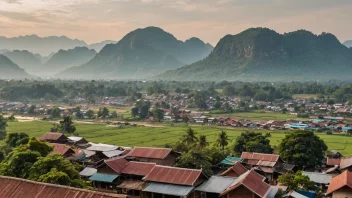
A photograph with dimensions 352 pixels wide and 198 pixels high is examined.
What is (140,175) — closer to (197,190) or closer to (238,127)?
(197,190)

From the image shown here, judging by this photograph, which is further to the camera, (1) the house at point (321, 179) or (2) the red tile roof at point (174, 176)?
(1) the house at point (321, 179)

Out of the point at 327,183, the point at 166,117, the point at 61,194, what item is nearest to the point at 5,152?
the point at 61,194

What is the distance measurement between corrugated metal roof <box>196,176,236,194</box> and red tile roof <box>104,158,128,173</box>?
6.31 m

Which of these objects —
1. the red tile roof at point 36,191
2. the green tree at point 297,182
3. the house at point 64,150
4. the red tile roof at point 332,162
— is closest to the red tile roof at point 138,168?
the house at point 64,150

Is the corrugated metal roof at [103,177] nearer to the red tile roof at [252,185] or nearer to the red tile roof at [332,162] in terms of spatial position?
the red tile roof at [252,185]

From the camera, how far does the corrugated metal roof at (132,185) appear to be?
22672 millimetres

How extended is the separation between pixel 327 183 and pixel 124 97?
304 ft

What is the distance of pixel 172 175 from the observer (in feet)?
70.7

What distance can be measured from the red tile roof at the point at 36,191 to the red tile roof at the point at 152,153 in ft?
47.5

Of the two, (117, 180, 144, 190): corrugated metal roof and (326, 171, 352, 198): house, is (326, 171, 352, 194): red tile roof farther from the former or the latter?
(117, 180, 144, 190): corrugated metal roof

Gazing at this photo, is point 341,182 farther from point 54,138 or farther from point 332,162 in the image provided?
point 54,138

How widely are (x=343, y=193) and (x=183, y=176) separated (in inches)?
395

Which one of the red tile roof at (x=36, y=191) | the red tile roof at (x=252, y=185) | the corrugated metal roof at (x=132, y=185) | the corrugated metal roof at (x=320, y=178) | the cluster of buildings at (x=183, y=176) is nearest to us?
the red tile roof at (x=36, y=191)

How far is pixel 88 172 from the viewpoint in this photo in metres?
26.0
